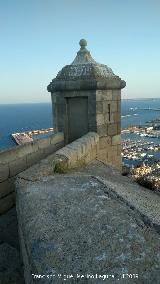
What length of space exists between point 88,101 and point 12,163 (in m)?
2.76

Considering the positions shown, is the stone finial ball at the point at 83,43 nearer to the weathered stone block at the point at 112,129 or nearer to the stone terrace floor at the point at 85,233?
the weathered stone block at the point at 112,129

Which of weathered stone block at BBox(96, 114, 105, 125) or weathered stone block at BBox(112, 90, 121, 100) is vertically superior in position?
weathered stone block at BBox(112, 90, 121, 100)

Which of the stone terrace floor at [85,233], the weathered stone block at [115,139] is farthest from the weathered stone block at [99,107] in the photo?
the stone terrace floor at [85,233]

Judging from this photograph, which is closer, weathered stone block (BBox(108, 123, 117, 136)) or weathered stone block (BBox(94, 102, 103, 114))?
weathered stone block (BBox(94, 102, 103, 114))

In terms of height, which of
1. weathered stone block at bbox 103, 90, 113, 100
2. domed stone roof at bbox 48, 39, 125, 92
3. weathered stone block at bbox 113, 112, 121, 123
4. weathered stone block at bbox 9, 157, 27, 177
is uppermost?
domed stone roof at bbox 48, 39, 125, 92

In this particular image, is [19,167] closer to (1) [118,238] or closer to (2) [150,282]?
(1) [118,238]

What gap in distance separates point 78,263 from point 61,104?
19.3 feet

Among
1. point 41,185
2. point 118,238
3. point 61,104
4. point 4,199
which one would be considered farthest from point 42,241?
point 61,104

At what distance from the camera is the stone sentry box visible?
23.7 ft

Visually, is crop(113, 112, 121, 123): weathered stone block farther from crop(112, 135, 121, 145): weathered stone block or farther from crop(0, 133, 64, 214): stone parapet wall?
crop(0, 133, 64, 214): stone parapet wall

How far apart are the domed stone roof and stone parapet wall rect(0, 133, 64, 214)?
1728 mm

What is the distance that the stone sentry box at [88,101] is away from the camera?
7.21 meters

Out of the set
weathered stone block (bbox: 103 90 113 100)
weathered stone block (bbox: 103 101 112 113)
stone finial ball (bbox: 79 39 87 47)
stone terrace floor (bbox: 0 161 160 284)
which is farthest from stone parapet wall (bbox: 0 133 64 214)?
stone finial ball (bbox: 79 39 87 47)

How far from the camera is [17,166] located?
554 centimetres
